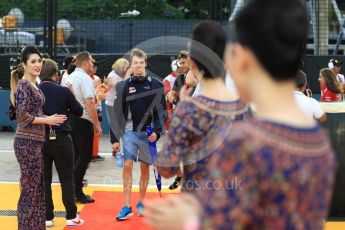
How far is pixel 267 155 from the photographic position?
1819mm

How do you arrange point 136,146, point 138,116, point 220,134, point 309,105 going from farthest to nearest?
point 136,146 < point 138,116 < point 309,105 < point 220,134

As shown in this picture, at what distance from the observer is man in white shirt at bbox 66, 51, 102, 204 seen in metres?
7.67

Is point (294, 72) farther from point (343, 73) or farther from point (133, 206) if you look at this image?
point (343, 73)

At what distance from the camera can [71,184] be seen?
22.0ft

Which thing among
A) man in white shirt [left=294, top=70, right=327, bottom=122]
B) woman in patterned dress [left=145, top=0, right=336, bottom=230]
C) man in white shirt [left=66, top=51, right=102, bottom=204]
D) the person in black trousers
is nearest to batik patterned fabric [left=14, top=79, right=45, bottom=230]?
the person in black trousers

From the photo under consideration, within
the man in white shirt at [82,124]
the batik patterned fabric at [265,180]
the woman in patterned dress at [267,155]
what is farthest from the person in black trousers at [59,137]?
the batik patterned fabric at [265,180]

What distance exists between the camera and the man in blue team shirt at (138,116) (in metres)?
7.14

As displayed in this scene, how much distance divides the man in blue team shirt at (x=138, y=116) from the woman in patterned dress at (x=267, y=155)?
16.8 ft

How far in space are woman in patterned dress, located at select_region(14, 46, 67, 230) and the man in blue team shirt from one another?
127cm

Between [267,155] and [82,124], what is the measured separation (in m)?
6.21

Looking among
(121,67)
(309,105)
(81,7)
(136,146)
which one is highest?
(81,7)

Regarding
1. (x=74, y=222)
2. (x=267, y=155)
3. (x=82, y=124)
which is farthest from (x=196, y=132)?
(x=82, y=124)

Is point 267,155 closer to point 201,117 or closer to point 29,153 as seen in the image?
point 201,117

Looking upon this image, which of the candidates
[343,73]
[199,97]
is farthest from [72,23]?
[199,97]
